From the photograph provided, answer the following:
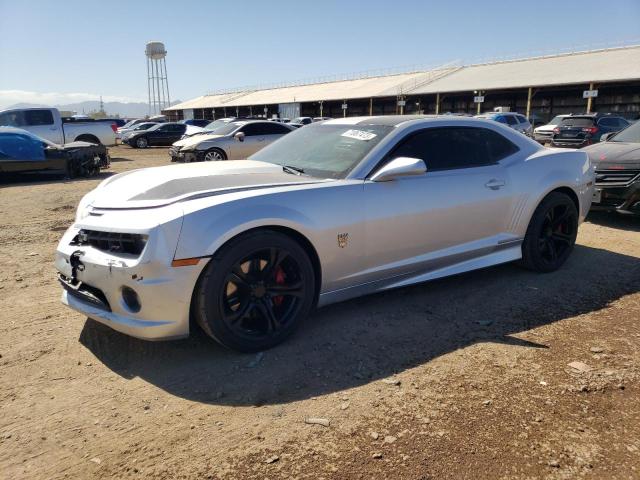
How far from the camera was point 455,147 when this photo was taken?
4.23 m

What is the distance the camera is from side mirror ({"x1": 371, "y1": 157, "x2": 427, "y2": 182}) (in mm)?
3494

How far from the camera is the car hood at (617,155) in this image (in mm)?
6630

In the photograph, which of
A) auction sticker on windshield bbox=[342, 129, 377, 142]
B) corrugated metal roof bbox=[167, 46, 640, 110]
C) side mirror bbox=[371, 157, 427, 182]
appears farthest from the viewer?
corrugated metal roof bbox=[167, 46, 640, 110]

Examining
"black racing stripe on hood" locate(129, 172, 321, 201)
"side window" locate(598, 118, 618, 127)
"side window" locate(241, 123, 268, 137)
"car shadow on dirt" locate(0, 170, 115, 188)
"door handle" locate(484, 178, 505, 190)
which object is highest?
"side window" locate(598, 118, 618, 127)

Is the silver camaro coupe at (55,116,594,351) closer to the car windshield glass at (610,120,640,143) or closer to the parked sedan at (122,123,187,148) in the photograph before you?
the car windshield glass at (610,120,640,143)

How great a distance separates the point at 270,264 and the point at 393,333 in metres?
1.05

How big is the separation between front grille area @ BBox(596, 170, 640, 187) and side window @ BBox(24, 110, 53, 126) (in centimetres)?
1698

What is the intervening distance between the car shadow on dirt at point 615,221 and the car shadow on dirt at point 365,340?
2.49 meters

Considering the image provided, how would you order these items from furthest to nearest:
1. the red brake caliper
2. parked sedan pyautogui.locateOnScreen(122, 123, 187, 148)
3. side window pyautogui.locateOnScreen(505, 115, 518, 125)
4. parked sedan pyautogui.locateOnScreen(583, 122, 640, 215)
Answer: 1. parked sedan pyautogui.locateOnScreen(122, 123, 187, 148)
2. side window pyautogui.locateOnScreen(505, 115, 518, 125)
3. parked sedan pyautogui.locateOnScreen(583, 122, 640, 215)
4. the red brake caliper

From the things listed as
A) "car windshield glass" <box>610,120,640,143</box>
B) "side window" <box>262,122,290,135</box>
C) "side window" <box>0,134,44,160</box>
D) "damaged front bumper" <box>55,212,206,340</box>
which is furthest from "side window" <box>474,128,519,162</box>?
"side window" <box>0,134,44,160</box>

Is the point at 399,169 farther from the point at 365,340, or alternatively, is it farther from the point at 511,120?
the point at 511,120

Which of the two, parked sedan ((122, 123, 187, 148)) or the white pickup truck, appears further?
parked sedan ((122, 123, 187, 148))

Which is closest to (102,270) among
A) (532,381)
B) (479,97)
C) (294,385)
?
(294,385)

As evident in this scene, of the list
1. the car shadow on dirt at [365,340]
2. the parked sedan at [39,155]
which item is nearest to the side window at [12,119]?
the parked sedan at [39,155]
